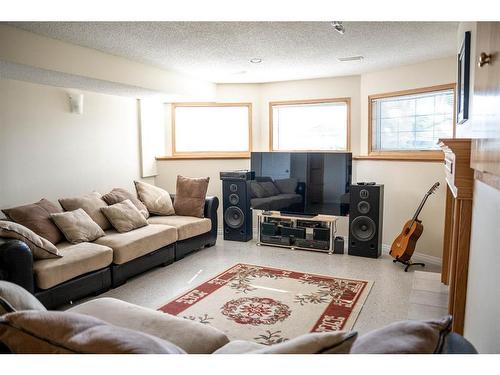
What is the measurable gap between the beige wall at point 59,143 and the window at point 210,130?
31.5 inches

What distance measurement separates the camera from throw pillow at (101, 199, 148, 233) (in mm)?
4297

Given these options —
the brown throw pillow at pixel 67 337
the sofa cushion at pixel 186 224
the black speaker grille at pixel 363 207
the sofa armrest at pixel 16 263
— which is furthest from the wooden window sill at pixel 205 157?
the brown throw pillow at pixel 67 337

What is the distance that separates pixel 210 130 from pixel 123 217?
2494mm

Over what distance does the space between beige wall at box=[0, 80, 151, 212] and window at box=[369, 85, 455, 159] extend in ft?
11.4

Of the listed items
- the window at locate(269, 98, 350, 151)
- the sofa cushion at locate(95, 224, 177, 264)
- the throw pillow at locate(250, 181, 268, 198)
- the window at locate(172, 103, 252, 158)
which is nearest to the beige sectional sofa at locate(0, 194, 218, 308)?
the sofa cushion at locate(95, 224, 177, 264)

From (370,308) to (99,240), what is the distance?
2.65 metres

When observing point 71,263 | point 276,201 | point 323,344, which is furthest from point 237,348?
point 276,201

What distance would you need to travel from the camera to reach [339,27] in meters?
3.17

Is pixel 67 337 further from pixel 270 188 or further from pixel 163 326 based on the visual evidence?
pixel 270 188

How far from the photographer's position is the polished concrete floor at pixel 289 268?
332 centimetres

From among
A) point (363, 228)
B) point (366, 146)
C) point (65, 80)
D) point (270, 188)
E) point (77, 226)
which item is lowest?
point (363, 228)

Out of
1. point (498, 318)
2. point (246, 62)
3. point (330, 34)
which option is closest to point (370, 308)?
Answer: point (498, 318)

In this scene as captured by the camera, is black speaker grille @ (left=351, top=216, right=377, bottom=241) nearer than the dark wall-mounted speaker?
Yes

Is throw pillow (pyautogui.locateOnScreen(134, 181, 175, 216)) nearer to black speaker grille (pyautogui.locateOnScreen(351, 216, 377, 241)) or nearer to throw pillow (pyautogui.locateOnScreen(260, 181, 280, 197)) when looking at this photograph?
throw pillow (pyautogui.locateOnScreen(260, 181, 280, 197))
